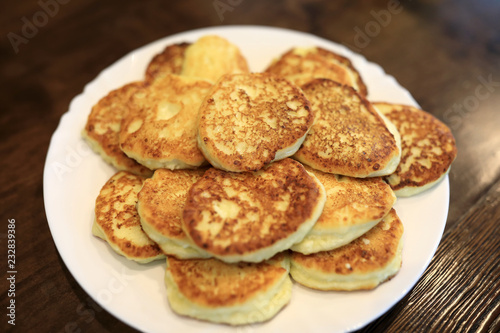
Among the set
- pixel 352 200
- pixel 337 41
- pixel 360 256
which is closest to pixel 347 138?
pixel 352 200

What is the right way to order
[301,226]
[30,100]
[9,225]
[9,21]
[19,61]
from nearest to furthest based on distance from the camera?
1. [301,226]
2. [9,225]
3. [30,100]
4. [19,61]
5. [9,21]

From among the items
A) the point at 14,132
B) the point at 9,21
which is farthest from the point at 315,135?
the point at 9,21

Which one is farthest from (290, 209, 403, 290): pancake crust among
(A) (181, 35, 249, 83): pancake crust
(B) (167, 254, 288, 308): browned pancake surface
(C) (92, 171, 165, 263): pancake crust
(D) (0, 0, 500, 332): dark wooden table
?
(A) (181, 35, 249, 83): pancake crust

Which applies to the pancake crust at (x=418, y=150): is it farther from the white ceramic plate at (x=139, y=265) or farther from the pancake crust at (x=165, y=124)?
the pancake crust at (x=165, y=124)

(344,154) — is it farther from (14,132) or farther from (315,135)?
(14,132)

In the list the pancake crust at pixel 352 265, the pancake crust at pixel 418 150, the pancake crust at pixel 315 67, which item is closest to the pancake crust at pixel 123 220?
the pancake crust at pixel 352 265
